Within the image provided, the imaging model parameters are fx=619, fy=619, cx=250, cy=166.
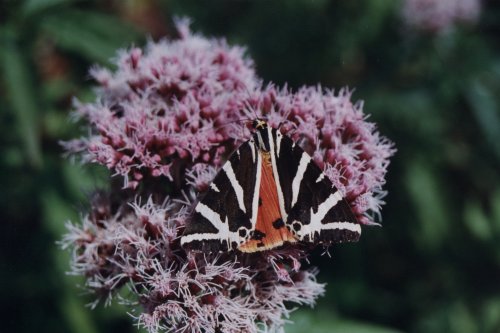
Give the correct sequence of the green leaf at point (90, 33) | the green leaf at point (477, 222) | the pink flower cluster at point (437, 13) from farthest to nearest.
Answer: the pink flower cluster at point (437, 13)
the green leaf at point (477, 222)
the green leaf at point (90, 33)

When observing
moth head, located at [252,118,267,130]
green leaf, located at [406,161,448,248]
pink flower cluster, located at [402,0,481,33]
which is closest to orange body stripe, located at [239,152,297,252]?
moth head, located at [252,118,267,130]

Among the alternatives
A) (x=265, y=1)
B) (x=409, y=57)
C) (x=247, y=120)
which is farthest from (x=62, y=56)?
(x=409, y=57)

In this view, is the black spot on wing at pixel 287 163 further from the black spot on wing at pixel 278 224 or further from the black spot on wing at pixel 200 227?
the black spot on wing at pixel 200 227

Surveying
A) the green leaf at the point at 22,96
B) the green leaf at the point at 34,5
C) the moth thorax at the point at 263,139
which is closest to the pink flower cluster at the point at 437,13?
the green leaf at the point at 34,5

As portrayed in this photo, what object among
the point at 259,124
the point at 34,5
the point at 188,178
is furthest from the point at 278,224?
the point at 34,5

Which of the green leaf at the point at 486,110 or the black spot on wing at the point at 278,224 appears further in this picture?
the green leaf at the point at 486,110

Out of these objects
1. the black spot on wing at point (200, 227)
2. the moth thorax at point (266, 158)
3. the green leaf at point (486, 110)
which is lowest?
the black spot on wing at point (200, 227)

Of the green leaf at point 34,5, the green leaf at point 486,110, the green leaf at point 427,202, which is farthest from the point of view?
the green leaf at point 427,202

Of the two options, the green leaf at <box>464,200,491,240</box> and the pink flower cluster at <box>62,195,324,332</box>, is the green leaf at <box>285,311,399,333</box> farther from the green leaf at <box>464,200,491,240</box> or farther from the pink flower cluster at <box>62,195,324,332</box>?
the green leaf at <box>464,200,491,240</box>
